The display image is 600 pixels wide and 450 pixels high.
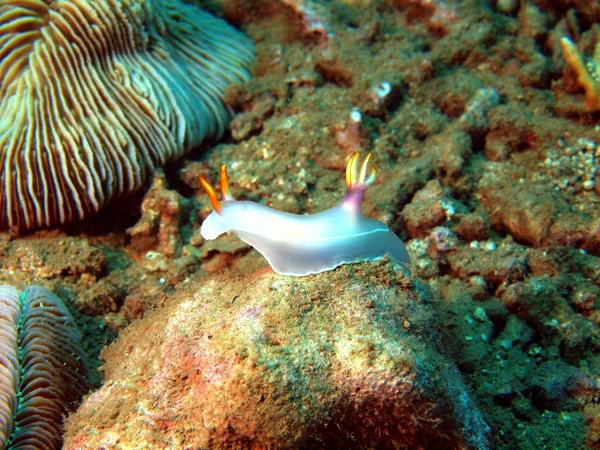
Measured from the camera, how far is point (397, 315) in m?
1.97

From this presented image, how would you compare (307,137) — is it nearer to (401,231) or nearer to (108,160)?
(401,231)

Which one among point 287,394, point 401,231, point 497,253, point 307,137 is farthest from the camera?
point 307,137

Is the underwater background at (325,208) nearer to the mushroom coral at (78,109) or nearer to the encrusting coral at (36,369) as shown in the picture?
the mushroom coral at (78,109)

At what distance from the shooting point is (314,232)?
2215mm

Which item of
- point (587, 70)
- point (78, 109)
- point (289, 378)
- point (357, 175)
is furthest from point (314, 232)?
point (587, 70)

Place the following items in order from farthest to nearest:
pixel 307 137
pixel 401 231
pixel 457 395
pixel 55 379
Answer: pixel 307 137 → pixel 401 231 → pixel 55 379 → pixel 457 395

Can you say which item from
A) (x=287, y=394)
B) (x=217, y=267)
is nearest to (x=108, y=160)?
(x=217, y=267)

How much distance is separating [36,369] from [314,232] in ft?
5.36

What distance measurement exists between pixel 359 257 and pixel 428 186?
1944mm

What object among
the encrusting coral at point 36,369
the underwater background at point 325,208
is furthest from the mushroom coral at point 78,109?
the encrusting coral at point 36,369

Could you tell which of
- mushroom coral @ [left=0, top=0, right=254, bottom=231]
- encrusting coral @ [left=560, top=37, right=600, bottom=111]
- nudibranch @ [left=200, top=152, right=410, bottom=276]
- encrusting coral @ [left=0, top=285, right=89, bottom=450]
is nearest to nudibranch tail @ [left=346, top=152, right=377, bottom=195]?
nudibranch @ [left=200, top=152, right=410, bottom=276]

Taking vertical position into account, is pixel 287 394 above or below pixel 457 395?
above

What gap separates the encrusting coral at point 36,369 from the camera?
83.5 inches

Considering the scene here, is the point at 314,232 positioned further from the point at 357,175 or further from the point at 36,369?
the point at 36,369
